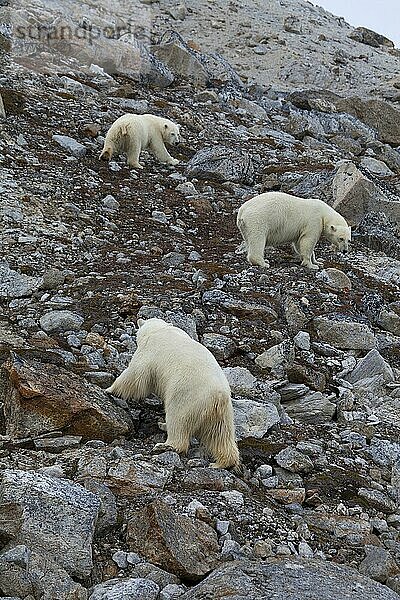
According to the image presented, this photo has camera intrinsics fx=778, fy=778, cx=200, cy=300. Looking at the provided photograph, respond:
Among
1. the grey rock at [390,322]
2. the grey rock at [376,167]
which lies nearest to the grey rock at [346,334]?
the grey rock at [390,322]

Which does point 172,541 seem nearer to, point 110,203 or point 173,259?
point 173,259

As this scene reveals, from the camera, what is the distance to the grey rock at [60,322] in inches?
312

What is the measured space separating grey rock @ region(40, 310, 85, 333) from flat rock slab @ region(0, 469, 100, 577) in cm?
360

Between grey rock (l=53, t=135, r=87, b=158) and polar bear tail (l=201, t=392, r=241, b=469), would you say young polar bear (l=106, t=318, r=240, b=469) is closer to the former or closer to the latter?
polar bear tail (l=201, t=392, r=241, b=469)

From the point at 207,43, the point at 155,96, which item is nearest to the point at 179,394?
the point at 155,96

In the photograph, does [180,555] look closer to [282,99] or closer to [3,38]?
[3,38]

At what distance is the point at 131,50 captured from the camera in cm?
2344

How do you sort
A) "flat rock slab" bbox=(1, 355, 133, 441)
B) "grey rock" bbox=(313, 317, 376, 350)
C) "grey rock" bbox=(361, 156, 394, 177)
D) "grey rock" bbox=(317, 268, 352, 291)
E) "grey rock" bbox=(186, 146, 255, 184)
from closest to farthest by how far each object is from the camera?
"flat rock slab" bbox=(1, 355, 133, 441) < "grey rock" bbox=(313, 317, 376, 350) < "grey rock" bbox=(317, 268, 352, 291) < "grey rock" bbox=(186, 146, 255, 184) < "grey rock" bbox=(361, 156, 394, 177)

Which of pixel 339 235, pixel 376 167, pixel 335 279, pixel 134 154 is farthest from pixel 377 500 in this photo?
pixel 376 167

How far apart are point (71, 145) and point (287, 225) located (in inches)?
222

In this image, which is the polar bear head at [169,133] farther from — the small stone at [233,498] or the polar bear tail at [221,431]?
the small stone at [233,498]

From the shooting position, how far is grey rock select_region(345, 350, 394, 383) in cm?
796

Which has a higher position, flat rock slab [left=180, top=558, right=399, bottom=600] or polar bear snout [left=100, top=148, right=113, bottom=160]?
flat rock slab [left=180, top=558, right=399, bottom=600]

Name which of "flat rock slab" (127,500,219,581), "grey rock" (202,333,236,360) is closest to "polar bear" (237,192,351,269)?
"grey rock" (202,333,236,360)
